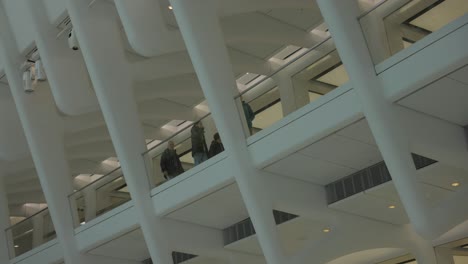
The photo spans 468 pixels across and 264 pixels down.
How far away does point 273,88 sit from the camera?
1630 cm

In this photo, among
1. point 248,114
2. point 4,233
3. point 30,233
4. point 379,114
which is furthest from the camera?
point 4,233

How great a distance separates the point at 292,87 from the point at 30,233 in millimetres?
13018

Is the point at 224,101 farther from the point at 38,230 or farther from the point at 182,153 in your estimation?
the point at 38,230

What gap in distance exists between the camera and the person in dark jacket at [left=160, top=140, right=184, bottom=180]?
19422mm

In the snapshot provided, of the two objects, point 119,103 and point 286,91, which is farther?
point 119,103

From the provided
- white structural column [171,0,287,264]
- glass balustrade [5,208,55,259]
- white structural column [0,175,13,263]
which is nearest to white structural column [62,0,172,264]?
white structural column [171,0,287,264]

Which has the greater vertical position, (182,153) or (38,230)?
(38,230)

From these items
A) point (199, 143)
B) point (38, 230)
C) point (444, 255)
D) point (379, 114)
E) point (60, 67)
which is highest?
point (60, 67)

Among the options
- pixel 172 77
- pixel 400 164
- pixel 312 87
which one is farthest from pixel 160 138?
pixel 400 164

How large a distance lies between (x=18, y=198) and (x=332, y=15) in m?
23.8

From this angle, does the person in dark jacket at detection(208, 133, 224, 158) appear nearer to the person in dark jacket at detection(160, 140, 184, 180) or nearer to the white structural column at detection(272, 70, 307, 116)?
the person in dark jacket at detection(160, 140, 184, 180)

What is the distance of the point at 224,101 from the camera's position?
17.4 metres

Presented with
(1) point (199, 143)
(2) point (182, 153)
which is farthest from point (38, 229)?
(1) point (199, 143)

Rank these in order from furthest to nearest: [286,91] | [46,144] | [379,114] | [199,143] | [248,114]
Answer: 1. [46,144]
2. [199,143]
3. [248,114]
4. [286,91]
5. [379,114]
